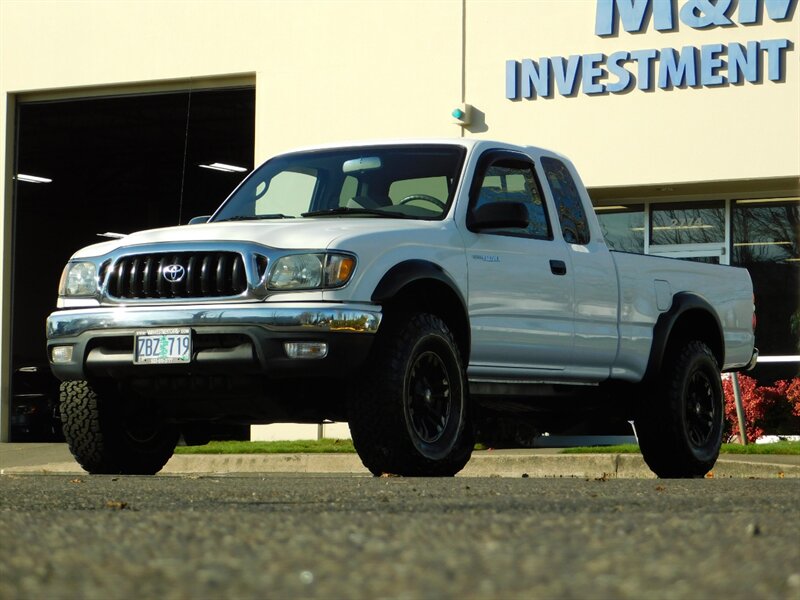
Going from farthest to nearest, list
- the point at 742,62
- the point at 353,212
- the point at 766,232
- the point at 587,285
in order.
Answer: the point at 766,232 → the point at 742,62 → the point at 587,285 → the point at 353,212

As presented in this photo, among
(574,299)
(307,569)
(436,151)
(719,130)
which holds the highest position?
(719,130)

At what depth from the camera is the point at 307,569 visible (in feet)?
10.8

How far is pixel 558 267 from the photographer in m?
9.13

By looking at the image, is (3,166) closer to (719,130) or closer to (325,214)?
(719,130)

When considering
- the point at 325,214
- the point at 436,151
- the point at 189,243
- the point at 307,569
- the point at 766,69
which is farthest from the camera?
the point at 766,69

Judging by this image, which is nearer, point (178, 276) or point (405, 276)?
point (405, 276)

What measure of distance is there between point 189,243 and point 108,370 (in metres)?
0.78

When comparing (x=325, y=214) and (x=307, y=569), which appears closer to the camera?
(x=307, y=569)

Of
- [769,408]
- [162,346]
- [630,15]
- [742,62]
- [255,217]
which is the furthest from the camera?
[630,15]

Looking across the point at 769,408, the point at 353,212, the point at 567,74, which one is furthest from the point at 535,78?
the point at 353,212

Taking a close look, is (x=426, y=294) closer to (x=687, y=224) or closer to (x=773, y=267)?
(x=773, y=267)

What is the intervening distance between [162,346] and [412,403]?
1.29 m

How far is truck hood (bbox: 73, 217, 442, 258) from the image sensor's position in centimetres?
776

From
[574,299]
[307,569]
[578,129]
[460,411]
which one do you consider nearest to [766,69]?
[578,129]
